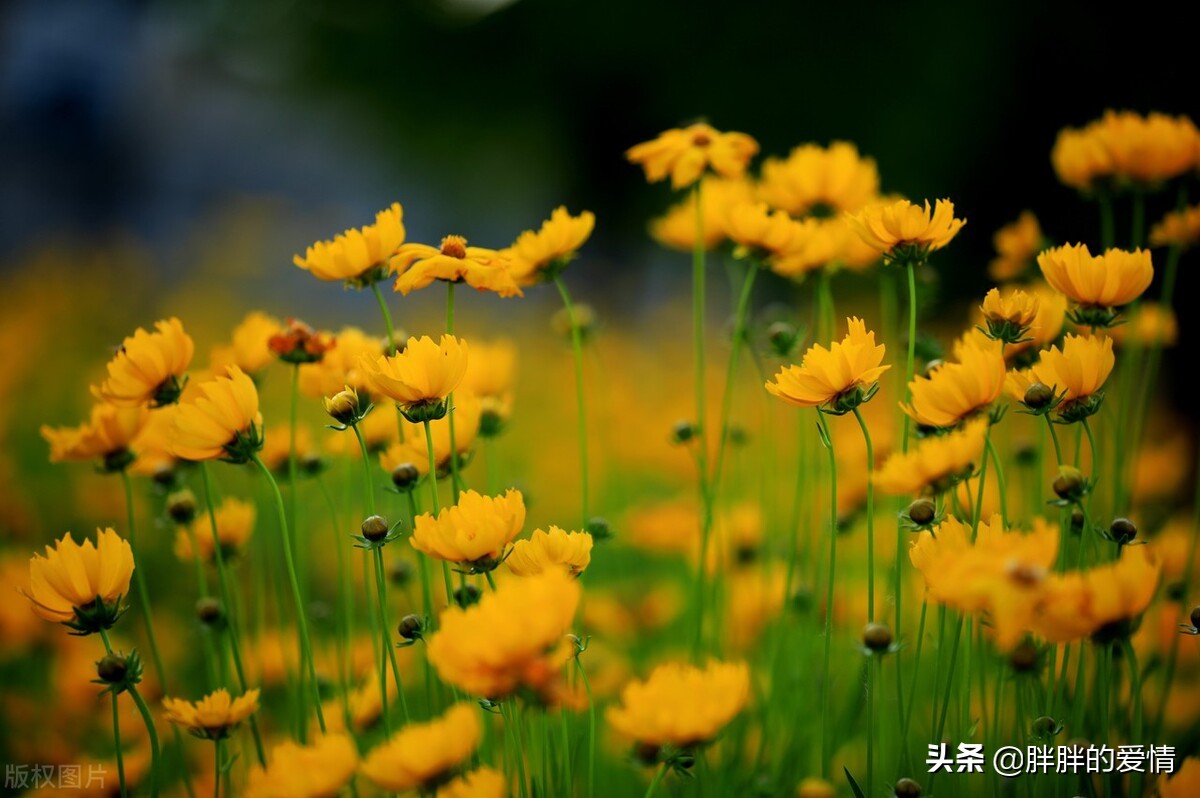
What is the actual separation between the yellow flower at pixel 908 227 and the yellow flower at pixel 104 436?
28.7 inches

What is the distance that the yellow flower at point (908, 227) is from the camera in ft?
2.49

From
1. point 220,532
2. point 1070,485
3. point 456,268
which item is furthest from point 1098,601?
point 220,532

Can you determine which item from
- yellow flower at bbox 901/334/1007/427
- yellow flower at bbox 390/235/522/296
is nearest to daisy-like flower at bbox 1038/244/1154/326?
yellow flower at bbox 901/334/1007/427

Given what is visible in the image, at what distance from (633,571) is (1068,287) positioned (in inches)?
52.5

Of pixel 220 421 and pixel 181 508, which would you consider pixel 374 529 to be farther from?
pixel 181 508

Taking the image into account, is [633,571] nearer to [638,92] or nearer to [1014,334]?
[1014,334]

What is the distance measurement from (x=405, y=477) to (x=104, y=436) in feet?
1.14

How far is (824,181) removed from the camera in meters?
1.06

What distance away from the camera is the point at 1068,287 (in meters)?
0.78

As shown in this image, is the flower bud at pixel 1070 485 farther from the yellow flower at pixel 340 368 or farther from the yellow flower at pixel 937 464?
the yellow flower at pixel 340 368

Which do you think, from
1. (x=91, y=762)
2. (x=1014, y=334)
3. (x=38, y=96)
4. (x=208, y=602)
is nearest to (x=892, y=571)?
(x=1014, y=334)

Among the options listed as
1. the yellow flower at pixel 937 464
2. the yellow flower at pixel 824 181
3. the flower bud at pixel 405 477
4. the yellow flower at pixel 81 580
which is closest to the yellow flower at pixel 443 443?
the flower bud at pixel 405 477

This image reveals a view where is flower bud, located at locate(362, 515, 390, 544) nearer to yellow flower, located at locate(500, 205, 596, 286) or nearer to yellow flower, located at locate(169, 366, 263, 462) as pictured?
yellow flower, located at locate(169, 366, 263, 462)

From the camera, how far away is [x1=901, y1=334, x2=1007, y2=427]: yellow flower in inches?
26.9
